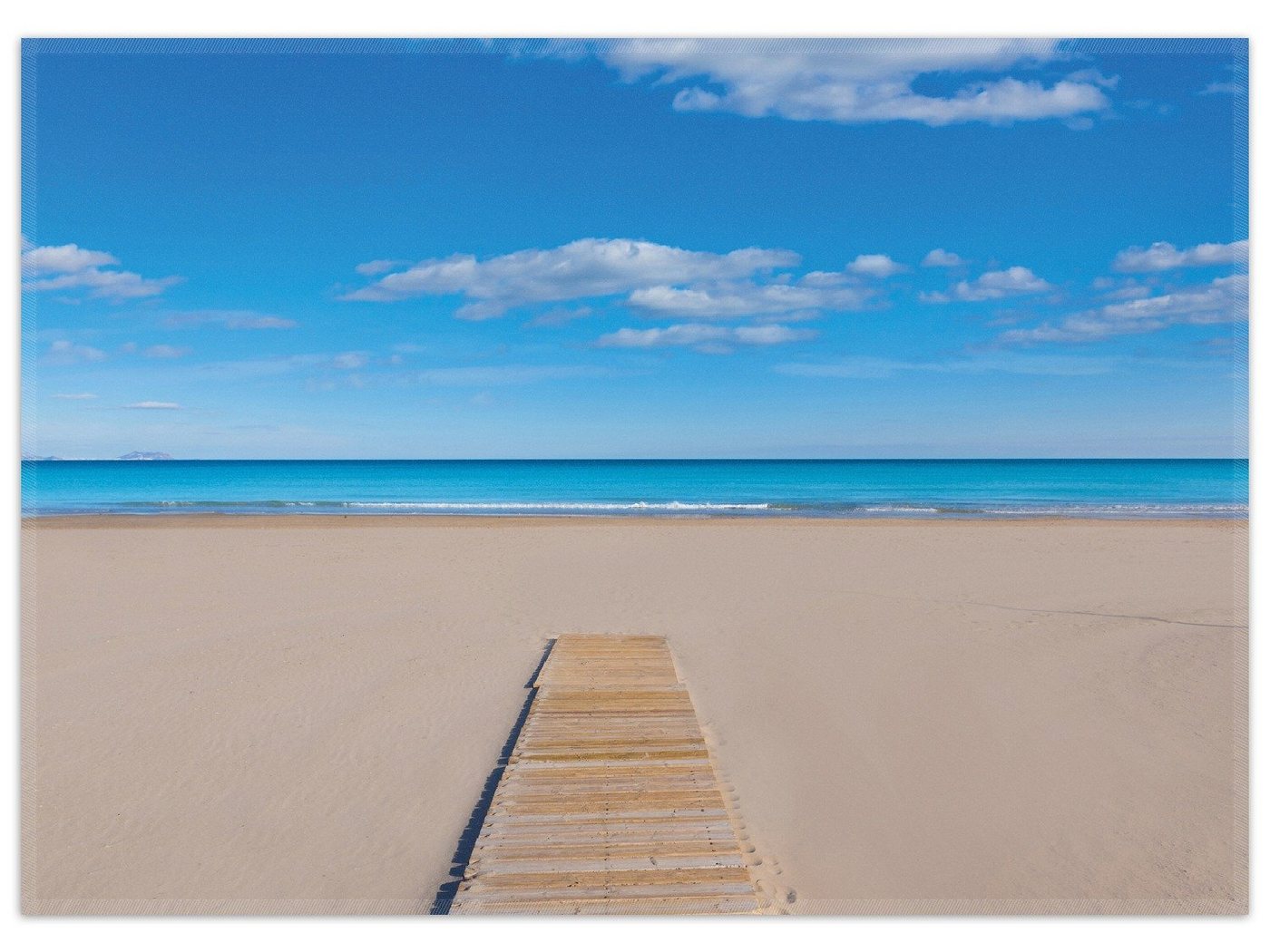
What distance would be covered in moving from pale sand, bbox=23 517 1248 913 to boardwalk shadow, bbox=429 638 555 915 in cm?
7

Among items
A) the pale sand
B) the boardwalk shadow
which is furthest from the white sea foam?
the boardwalk shadow

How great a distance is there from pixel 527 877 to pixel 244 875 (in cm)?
215

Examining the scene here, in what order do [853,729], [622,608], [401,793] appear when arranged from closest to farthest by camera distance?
[401,793] → [853,729] → [622,608]

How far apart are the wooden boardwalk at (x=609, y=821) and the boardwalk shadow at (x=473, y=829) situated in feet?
0.84

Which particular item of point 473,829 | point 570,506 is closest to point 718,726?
point 473,829

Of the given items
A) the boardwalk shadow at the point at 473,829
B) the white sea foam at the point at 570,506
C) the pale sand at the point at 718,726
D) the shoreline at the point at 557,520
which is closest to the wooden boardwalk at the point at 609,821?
the boardwalk shadow at the point at 473,829

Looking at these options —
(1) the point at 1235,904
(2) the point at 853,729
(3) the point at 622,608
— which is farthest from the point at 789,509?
(1) the point at 1235,904

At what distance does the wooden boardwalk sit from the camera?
438 cm

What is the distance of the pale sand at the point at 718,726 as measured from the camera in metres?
Result: 5.15

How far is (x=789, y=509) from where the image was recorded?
→ 3491 centimetres

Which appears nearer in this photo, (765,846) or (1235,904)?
(1235,904)

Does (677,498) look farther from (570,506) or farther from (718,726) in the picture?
(718,726)

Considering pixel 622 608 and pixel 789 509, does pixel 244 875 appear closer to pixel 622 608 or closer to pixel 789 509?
pixel 622 608

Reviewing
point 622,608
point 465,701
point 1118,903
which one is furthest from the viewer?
point 622,608
